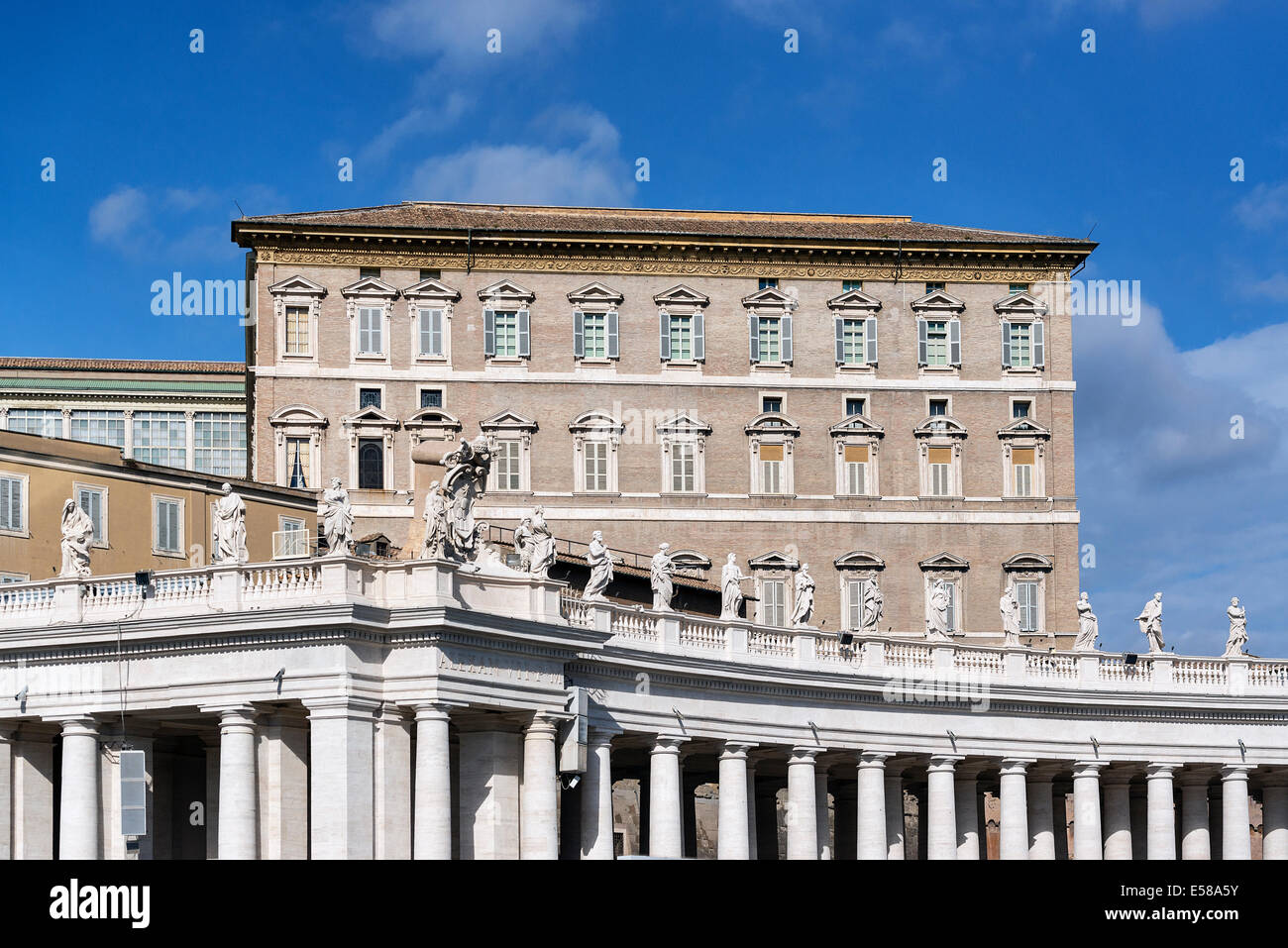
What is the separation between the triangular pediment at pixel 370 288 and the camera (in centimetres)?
10556

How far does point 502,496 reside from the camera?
105 m

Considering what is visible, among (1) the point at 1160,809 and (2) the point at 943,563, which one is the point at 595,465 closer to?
(2) the point at 943,563

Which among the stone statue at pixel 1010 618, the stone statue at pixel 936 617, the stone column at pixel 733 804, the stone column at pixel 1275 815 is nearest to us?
the stone column at pixel 733 804

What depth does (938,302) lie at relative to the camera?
11138cm

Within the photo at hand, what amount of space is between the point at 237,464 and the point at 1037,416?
4533 cm

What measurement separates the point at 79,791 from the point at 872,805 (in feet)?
86.2

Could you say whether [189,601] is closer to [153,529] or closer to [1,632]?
[1,632]

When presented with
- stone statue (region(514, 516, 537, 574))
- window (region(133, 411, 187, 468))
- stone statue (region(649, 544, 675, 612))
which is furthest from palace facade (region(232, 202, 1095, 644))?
stone statue (region(514, 516, 537, 574))

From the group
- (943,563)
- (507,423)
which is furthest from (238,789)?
(943,563)

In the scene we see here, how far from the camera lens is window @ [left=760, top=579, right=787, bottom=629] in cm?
10544

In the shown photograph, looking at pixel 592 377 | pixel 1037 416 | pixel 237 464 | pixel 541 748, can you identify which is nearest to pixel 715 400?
pixel 592 377

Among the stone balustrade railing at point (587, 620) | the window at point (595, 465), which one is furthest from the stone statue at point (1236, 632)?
the window at point (595, 465)

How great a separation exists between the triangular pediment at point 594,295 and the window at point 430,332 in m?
6.24

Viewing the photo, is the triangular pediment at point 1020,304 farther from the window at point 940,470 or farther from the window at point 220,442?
the window at point 220,442
